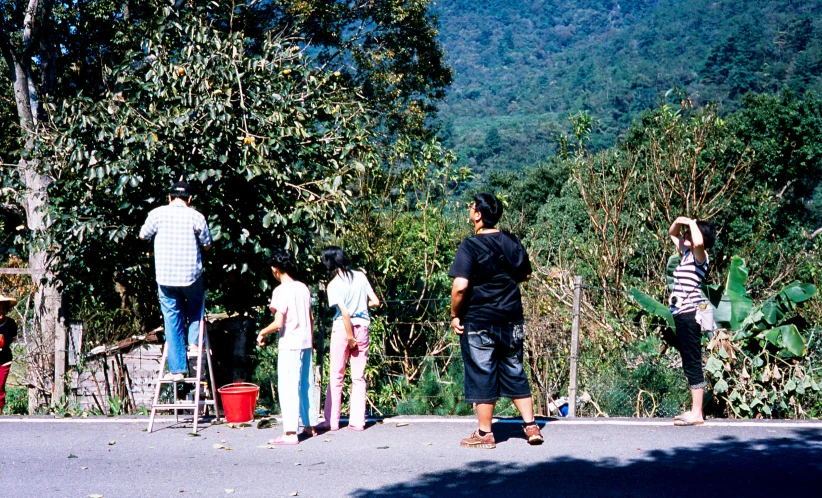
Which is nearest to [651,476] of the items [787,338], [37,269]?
[787,338]

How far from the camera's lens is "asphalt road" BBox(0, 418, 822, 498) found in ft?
18.6

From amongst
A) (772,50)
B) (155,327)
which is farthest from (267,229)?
(772,50)

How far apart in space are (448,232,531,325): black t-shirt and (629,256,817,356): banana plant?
9.94 ft

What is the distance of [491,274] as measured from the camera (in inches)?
259

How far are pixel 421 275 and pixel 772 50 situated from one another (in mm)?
70369

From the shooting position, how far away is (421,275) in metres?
11.6

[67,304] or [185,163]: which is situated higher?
[185,163]

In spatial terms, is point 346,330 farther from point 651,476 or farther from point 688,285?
point 688,285

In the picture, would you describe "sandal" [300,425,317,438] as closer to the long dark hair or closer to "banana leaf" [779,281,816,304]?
the long dark hair

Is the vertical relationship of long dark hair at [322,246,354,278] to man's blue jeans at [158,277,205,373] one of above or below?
above

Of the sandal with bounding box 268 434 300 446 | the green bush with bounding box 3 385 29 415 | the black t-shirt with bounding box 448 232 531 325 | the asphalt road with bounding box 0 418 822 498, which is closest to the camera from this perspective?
the asphalt road with bounding box 0 418 822 498

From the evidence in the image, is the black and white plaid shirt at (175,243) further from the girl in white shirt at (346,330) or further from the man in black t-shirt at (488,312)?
the man in black t-shirt at (488,312)

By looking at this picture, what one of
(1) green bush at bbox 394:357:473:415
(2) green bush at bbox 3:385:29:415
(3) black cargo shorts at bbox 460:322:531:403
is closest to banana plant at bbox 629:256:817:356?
(1) green bush at bbox 394:357:473:415

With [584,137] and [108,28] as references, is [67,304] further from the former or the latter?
[584,137]
